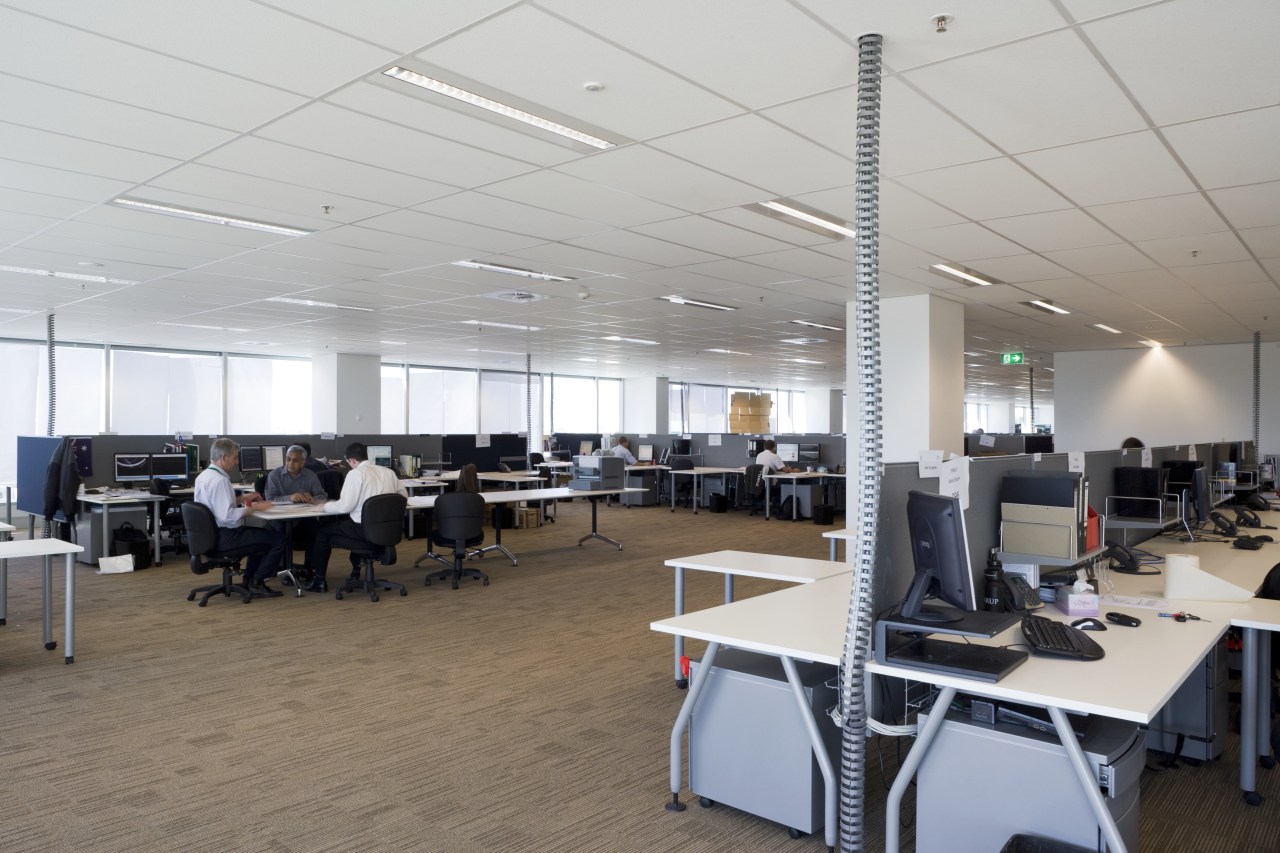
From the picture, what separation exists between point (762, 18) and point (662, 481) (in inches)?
460

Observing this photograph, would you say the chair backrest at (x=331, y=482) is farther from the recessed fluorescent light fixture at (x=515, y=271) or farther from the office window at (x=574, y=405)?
the office window at (x=574, y=405)

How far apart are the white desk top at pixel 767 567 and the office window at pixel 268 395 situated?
39.9 feet

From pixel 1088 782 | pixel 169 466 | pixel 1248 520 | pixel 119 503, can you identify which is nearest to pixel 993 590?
pixel 1088 782

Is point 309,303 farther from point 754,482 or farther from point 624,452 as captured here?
point 754,482

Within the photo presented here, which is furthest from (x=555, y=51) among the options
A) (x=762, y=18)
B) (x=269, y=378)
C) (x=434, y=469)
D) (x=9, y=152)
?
(x=269, y=378)

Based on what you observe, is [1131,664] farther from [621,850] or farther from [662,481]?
[662,481]

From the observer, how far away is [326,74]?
297 centimetres

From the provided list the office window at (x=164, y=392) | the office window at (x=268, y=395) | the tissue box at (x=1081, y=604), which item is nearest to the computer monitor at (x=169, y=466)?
the office window at (x=164, y=392)

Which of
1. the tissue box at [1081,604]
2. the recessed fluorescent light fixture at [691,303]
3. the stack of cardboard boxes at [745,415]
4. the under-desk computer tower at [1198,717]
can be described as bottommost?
the under-desk computer tower at [1198,717]

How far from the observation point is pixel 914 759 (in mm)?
2252

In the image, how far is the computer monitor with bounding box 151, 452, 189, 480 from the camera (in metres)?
8.27

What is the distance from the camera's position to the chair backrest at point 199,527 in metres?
5.73

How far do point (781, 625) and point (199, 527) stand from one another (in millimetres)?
4676

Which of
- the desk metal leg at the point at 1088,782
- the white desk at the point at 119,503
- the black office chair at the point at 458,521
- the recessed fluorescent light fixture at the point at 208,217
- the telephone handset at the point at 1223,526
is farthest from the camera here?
the white desk at the point at 119,503
